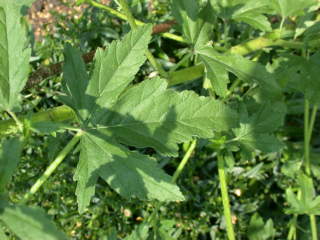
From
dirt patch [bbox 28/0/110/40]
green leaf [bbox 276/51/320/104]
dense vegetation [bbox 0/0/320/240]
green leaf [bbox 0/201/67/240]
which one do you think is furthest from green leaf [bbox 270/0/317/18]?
dirt patch [bbox 28/0/110/40]

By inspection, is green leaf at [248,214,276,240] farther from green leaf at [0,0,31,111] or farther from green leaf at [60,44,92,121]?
green leaf at [0,0,31,111]

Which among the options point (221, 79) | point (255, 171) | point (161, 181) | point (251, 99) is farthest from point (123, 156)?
point (255, 171)

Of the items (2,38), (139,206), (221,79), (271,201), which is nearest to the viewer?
(2,38)

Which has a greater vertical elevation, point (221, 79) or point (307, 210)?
point (221, 79)

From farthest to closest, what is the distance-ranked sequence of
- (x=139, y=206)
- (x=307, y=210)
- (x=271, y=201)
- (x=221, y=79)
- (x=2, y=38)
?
(x=271, y=201), (x=139, y=206), (x=307, y=210), (x=221, y=79), (x=2, y=38)

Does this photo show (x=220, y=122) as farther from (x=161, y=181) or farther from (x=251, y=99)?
(x=251, y=99)

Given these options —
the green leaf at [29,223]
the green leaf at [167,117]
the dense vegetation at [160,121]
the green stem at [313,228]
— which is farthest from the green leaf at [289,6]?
the green leaf at [29,223]
